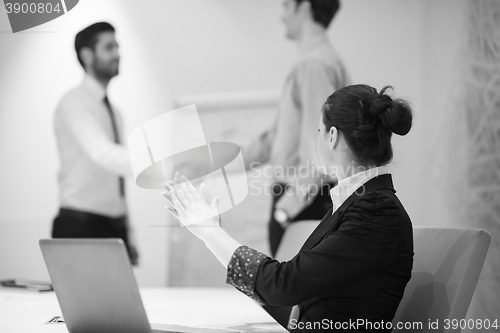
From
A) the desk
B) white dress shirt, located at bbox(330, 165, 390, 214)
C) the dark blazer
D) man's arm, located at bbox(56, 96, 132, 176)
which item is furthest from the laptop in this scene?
man's arm, located at bbox(56, 96, 132, 176)

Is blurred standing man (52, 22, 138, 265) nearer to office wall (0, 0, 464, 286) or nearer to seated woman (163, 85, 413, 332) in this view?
office wall (0, 0, 464, 286)

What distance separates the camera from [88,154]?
3057mm

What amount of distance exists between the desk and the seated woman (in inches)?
5.1

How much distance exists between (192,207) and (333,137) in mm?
367

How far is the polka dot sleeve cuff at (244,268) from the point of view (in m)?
1.15

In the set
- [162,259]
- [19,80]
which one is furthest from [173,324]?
[19,80]

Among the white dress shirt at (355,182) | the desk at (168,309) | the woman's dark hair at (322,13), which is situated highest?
the woman's dark hair at (322,13)

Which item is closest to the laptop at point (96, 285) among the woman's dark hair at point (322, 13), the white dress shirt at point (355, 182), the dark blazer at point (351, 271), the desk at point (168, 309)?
the desk at point (168, 309)

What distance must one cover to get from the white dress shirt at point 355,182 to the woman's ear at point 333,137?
0.09 metres

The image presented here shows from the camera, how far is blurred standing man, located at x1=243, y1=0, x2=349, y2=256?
2988 millimetres

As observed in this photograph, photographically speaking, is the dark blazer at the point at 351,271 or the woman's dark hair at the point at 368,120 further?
the woman's dark hair at the point at 368,120
